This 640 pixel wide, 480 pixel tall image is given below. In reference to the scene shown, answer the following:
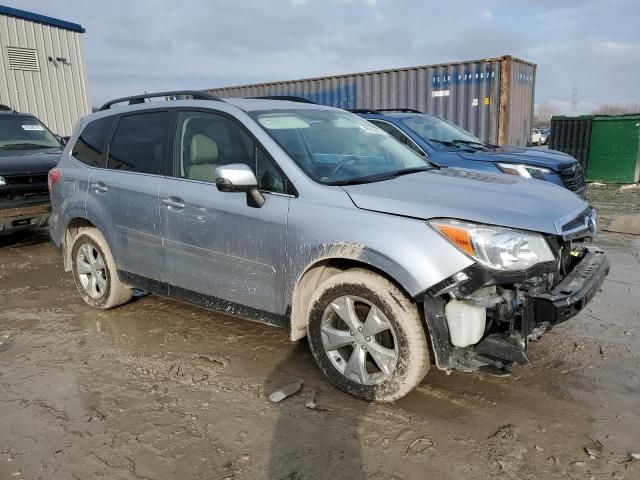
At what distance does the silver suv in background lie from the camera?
268 centimetres

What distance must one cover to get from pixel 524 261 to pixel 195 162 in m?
2.32

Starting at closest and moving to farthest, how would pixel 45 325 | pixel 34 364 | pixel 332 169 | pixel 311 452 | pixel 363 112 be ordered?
1. pixel 311 452
2. pixel 332 169
3. pixel 34 364
4. pixel 45 325
5. pixel 363 112

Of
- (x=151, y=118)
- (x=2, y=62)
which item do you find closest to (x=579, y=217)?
(x=151, y=118)

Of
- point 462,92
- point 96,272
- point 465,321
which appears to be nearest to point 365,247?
point 465,321

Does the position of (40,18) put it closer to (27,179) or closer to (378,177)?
(27,179)

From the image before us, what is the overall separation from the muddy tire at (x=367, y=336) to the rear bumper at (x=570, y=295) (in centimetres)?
62

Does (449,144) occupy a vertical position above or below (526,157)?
above

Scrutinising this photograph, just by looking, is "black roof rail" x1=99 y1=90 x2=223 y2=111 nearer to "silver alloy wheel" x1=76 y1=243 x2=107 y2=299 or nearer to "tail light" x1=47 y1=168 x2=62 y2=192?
"tail light" x1=47 y1=168 x2=62 y2=192

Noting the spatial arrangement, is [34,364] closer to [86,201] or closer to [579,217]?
[86,201]

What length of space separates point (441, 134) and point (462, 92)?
211 inches

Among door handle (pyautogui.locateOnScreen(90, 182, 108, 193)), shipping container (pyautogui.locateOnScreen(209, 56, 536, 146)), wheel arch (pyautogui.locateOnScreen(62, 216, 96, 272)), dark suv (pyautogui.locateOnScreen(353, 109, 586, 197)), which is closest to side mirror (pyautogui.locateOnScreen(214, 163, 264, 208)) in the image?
door handle (pyautogui.locateOnScreen(90, 182, 108, 193))

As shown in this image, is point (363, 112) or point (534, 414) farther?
point (363, 112)

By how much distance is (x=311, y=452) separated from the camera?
2627mm

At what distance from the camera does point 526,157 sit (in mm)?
6754
